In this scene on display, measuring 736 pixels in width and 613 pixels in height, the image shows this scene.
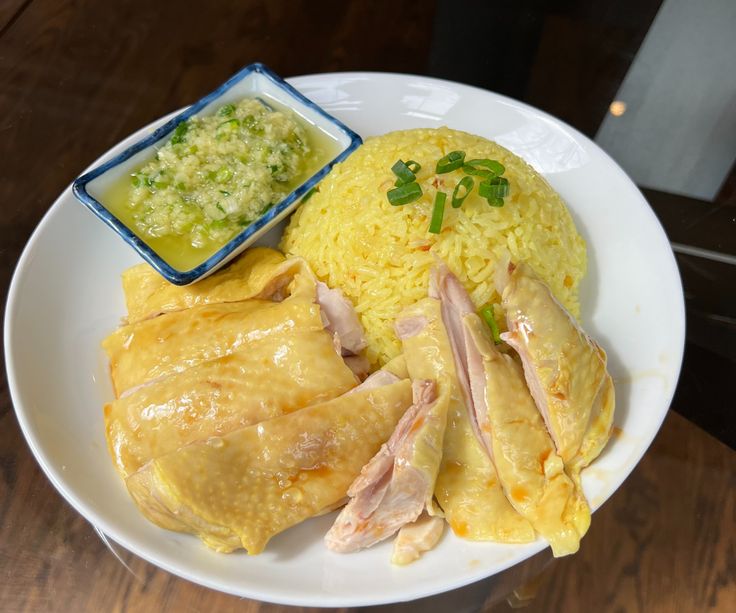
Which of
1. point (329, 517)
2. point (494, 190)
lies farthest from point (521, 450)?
point (494, 190)

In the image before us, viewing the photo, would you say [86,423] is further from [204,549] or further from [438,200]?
[438,200]

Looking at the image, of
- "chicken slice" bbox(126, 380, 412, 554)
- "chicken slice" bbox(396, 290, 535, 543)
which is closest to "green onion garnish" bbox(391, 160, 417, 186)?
"chicken slice" bbox(396, 290, 535, 543)

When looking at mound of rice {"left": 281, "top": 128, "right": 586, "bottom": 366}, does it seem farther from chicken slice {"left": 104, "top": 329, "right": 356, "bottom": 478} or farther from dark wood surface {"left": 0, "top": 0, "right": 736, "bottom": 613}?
dark wood surface {"left": 0, "top": 0, "right": 736, "bottom": 613}

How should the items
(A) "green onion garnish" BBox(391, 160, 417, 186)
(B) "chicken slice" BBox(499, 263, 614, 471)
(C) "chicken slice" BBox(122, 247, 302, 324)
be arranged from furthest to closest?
1. (C) "chicken slice" BBox(122, 247, 302, 324)
2. (A) "green onion garnish" BBox(391, 160, 417, 186)
3. (B) "chicken slice" BBox(499, 263, 614, 471)

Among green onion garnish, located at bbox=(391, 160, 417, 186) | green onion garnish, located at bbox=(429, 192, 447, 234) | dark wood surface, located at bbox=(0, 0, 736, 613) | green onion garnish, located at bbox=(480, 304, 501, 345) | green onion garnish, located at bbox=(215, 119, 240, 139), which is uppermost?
green onion garnish, located at bbox=(391, 160, 417, 186)

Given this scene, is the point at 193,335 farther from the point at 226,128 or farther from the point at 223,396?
the point at 226,128
